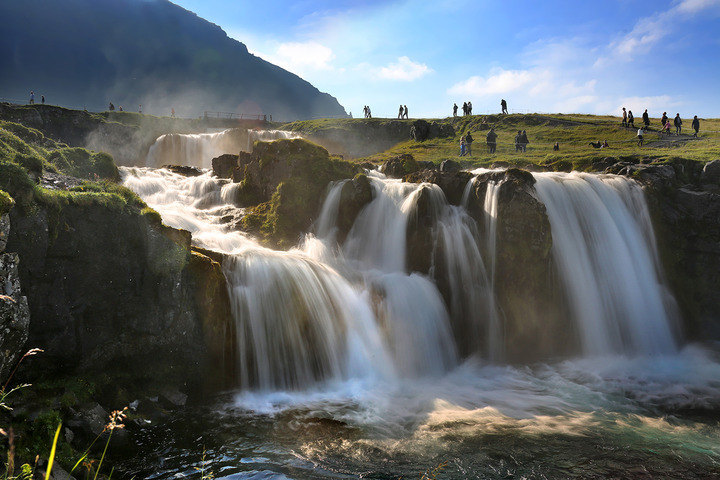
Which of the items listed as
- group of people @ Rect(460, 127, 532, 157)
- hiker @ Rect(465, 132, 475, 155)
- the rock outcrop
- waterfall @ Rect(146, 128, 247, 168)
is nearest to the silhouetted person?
group of people @ Rect(460, 127, 532, 157)

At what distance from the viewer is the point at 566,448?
8.77 m

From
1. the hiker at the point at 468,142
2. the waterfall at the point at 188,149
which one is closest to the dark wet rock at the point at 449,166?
the hiker at the point at 468,142

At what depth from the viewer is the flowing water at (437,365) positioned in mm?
8156

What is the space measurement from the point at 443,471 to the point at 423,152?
34.0 m

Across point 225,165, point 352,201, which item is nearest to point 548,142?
point 352,201

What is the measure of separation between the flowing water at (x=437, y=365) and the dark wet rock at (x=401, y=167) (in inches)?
176

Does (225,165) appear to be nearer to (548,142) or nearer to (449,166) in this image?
(449,166)

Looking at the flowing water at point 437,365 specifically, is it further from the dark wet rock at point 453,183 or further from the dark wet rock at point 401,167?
the dark wet rock at point 401,167

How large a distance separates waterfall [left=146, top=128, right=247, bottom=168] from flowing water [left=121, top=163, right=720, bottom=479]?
2411 centimetres

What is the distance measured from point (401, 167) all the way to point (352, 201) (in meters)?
6.23

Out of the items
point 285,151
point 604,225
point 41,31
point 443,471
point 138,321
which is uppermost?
point 41,31

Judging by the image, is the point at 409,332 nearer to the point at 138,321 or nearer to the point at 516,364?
the point at 516,364

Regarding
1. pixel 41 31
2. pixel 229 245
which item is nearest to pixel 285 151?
pixel 229 245

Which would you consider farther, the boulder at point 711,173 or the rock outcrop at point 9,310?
the boulder at point 711,173
